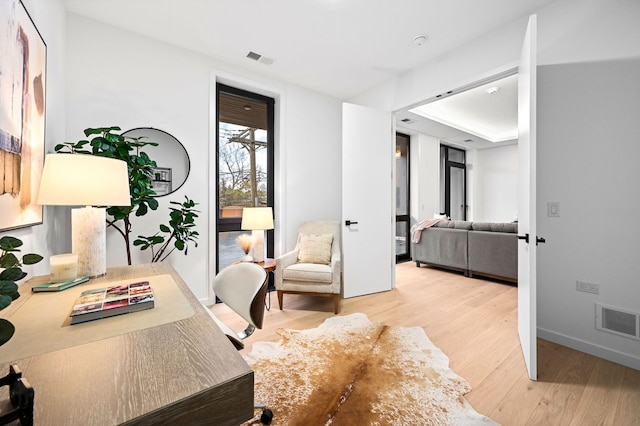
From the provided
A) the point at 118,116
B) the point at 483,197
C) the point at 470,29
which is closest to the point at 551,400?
the point at 470,29

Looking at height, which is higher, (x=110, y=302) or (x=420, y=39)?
(x=420, y=39)

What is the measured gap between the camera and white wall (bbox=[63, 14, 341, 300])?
235cm

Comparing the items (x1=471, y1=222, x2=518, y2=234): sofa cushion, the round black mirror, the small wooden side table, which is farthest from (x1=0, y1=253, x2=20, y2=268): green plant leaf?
(x1=471, y1=222, x2=518, y2=234): sofa cushion

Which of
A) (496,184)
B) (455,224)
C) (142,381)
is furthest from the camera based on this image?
(496,184)

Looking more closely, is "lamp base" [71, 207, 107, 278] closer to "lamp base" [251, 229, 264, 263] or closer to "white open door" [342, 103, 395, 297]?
"lamp base" [251, 229, 264, 263]

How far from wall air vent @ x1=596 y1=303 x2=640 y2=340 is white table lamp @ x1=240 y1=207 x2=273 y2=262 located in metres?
2.76

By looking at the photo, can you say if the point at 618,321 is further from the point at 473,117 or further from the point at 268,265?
the point at 473,117

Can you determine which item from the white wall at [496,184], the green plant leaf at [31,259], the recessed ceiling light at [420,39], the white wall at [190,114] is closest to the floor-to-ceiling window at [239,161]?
the white wall at [190,114]

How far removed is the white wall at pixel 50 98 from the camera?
1409 millimetres

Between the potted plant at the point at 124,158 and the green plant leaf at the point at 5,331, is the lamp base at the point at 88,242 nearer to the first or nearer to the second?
the potted plant at the point at 124,158

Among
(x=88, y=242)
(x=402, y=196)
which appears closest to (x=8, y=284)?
→ (x=88, y=242)

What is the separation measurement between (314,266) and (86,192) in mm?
2036

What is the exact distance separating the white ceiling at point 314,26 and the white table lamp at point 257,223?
5.36 feet

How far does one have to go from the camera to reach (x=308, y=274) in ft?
9.02
